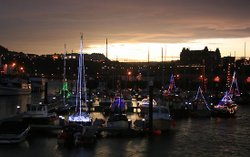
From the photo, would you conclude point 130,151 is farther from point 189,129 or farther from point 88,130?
point 189,129

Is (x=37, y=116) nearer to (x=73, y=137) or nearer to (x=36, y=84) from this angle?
(x=73, y=137)

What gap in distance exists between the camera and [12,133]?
36.0 metres

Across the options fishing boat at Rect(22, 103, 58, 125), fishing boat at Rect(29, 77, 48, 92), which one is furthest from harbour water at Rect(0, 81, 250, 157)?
fishing boat at Rect(29, 77, 48, 92)

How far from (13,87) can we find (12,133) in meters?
107

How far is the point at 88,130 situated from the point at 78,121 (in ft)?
15.5

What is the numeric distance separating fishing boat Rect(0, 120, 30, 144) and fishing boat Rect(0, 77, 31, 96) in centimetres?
9560

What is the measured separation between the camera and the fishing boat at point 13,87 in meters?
133

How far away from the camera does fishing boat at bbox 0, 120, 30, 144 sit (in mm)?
35031

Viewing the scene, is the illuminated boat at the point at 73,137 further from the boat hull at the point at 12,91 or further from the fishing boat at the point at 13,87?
the boat hull at the point at 12,91

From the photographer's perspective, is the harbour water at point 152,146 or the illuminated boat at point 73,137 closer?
the harbour water at point 152,146

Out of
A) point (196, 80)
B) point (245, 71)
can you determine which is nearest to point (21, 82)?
point (196, 80)

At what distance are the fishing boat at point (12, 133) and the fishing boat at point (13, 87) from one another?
95601 mm

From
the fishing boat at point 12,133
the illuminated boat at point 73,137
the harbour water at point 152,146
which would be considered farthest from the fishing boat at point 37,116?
the illuminated boat at point 73,137

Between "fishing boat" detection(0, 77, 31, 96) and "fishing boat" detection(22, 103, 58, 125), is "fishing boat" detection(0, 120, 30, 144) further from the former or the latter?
"fishing boat" detection(0, 77, 31, 96)
